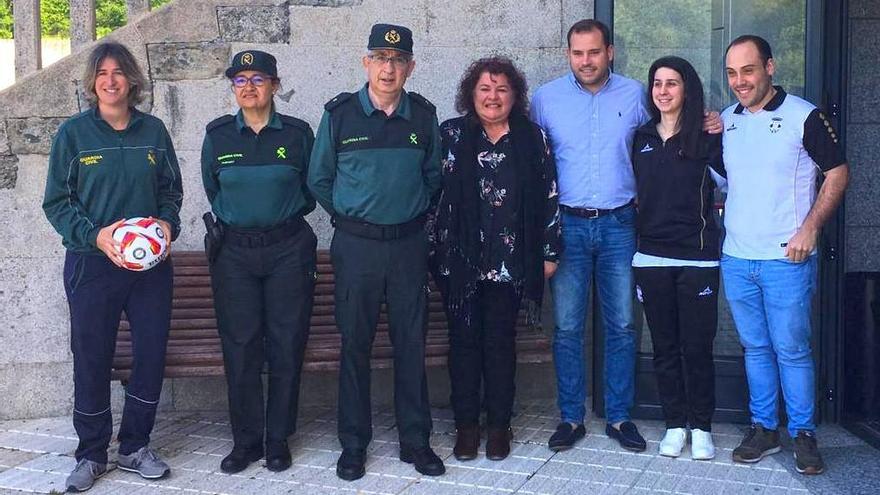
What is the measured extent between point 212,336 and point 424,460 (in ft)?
4.39

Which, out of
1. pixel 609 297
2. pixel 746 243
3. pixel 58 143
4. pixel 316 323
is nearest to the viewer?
pixel 58 143

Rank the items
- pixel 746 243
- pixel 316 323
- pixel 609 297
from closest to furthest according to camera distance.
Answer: pixel 746 243 → pixel 609 297 → pixel 316 323

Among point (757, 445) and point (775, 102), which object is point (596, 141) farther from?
point (757, 445)

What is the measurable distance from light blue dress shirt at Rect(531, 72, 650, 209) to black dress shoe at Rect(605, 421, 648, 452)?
3.63 feet

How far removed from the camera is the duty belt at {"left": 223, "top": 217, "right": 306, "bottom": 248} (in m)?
4.48

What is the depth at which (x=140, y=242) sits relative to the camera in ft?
13.9

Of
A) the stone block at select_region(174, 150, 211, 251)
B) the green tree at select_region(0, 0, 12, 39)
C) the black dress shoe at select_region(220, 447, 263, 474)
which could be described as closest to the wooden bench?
the stone block at select_region(174, 150, 211, 251)

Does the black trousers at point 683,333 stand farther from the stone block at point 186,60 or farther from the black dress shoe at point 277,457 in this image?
the stone block at point 186,60

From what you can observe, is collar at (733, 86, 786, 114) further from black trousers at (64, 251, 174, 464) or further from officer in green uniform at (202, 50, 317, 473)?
black trousers at (64, 251, 174, 464)

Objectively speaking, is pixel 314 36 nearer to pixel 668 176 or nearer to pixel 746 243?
pixel 668 176

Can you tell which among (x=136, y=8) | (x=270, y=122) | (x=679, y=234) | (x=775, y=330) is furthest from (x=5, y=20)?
(x=775, y=330)

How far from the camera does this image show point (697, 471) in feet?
15.1

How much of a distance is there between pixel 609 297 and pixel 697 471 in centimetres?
92

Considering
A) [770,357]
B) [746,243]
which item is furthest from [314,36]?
[770,357]
